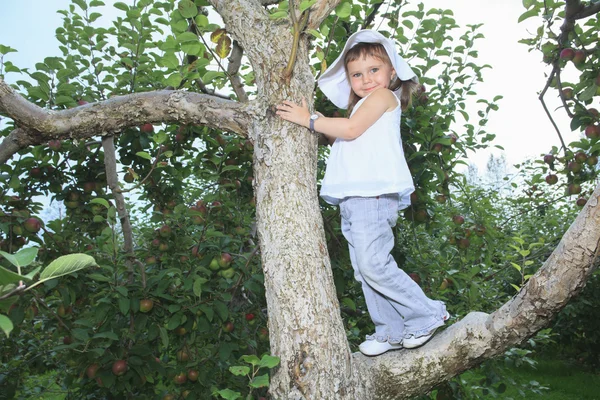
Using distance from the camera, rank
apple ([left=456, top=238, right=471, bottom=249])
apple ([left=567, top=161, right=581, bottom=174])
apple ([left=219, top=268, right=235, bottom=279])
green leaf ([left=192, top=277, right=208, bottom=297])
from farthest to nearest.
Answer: apple ([left=567, top=161, right=581, bottom=174])
apple ([left=456, top=238, right=471, bottom=249])
apple ([left=219, top=268, right=235, bottom=279])
green leaf ([left=192, top=277, right=208, bottom=297])

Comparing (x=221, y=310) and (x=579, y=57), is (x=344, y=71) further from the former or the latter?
(x=579, y=57)

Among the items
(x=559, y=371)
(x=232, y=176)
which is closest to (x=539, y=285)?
(x=232, y=176)

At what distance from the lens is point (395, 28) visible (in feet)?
10.7

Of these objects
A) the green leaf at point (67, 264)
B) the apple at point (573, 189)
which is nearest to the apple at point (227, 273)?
the green leaf at point (67, 264)

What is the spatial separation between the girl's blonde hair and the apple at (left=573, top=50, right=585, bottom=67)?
149 centimetres

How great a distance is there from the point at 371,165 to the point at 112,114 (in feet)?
3.27

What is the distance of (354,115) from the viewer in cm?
199

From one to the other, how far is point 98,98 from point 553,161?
3.31 m

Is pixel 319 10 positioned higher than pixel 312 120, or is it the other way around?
pixel 319 10

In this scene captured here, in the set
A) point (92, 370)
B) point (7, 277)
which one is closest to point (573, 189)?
point (92, 370)

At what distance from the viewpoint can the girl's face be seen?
2150 millimetres

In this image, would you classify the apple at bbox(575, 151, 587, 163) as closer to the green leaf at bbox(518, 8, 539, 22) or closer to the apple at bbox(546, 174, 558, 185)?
the apple at bbox(546, 174, 558, 185)

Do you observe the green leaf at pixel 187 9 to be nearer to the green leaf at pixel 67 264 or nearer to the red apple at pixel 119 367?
the green leaf at pixel 67 264

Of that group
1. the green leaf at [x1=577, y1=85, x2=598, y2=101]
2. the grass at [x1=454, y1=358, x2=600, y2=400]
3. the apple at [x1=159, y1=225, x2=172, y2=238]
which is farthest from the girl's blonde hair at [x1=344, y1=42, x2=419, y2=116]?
the grass at [x1=454, y1=358, x2=600, y2=400]
